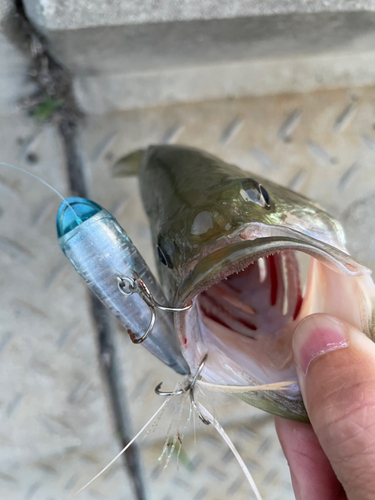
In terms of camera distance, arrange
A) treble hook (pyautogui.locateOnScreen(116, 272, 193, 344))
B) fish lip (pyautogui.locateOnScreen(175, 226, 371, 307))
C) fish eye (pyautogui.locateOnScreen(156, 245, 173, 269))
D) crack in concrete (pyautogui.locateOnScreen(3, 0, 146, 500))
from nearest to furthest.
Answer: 1. fish lip (pyautogui.locateOnScreen(175, 226, 371, 307))
2. treble hook (pyautogui.locateOnScreen(116, 272, 193, 344))
3. fish eye (pyautogui.locateOnScreen(156, 245, 173, 269))
4. crack in concrete (pyautogui.locateOnScreen(3, 0, 146, 500))

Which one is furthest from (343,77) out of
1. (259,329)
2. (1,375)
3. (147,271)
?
(1,375)

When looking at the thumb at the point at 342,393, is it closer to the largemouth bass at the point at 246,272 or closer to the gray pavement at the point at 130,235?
the largemouth bass at the point at 246,272

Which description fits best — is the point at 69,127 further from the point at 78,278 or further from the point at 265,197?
the point at 265,197

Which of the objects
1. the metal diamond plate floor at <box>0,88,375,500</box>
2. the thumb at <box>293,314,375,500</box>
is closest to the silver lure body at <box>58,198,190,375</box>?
the thumb at <box>293,314,375,500</box>

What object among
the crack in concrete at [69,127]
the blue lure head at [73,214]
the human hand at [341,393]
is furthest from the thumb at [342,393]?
the crack in concrete at [69,127]

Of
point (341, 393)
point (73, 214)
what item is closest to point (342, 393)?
point (341, 393)

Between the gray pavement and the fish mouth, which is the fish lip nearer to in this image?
the fish mouth

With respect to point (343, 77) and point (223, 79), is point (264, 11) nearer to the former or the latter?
point (223, 79)
